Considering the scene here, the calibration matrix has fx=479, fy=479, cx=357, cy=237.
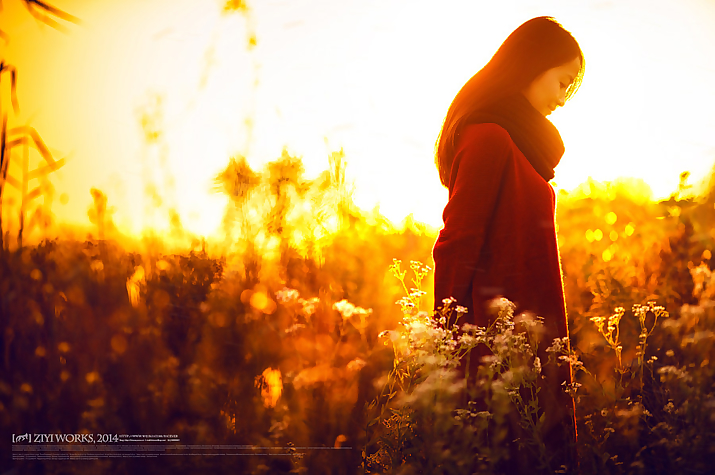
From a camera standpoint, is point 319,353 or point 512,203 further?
point 319,353

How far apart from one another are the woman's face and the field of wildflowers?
844 millimetres

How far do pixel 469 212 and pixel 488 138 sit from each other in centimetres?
29

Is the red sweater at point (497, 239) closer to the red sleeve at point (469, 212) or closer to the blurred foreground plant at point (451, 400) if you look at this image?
the red sleeve at point (469, 212)

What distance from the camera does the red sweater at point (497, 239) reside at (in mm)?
1741

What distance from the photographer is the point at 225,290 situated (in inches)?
87.8

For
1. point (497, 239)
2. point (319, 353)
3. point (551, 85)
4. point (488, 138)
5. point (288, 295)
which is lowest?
point (319, 353)

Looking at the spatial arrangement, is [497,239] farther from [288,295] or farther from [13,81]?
[13,81]

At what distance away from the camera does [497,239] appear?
5.85ft

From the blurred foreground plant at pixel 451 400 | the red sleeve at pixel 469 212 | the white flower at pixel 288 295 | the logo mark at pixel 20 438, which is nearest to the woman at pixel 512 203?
the red sleeve at pixel 469 212

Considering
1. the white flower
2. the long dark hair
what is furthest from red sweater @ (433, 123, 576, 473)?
the white flower

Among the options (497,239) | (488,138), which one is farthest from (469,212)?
(488,138)

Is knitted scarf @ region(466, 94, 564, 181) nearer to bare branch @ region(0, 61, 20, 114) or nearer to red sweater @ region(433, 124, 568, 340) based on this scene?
red sweater @ region(433, 124, 568, 340)

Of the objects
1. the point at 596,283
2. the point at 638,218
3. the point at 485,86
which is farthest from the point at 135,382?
the point at 638,218

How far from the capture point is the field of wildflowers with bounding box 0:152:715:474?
1585 mm
